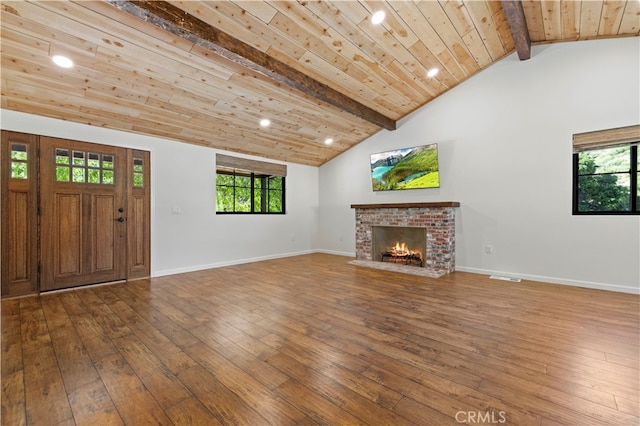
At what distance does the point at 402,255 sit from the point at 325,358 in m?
3.82

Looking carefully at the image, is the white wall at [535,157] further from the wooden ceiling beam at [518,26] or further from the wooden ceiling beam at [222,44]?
the wooden ceiling beam at [222,44]

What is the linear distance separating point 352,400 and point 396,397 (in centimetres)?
26

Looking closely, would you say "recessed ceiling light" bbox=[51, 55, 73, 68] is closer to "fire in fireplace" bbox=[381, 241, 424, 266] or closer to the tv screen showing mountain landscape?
the tv screen showing mountain landscape

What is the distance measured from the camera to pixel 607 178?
3541mm

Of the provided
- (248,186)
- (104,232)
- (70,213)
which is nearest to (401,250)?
(248,186)

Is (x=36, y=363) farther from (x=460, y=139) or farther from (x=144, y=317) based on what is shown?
(x=460, y=139)

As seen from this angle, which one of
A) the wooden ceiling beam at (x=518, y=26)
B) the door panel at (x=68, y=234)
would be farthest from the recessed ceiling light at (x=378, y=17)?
the door panel at (x=68, y=234)

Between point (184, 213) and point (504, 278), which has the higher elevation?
point (184, 213)

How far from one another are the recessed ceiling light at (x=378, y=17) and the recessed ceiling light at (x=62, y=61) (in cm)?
321

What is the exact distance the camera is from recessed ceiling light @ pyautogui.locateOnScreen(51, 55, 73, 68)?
269 centimetres

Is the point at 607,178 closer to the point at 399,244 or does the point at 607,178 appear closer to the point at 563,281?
the point at 563,281

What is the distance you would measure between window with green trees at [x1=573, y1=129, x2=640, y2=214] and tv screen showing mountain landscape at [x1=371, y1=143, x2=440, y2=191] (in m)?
1.90

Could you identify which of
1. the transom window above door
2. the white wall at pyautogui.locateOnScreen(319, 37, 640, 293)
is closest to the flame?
the white wall at pyautogui.locateOnScreen(319, 37, 640, 293)

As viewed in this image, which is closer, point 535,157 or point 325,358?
point 325,358
